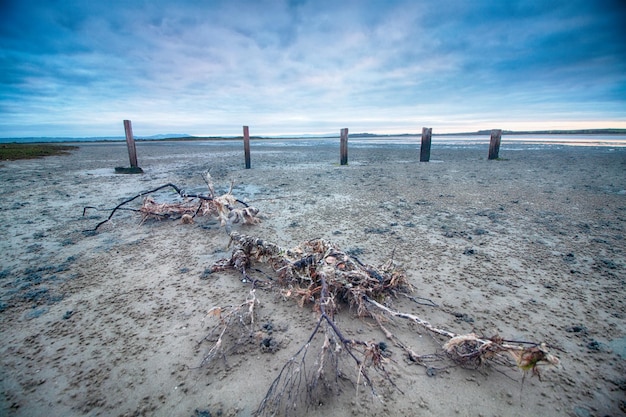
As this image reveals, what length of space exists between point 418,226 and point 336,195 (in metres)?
3.04

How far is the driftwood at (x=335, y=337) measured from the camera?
179cm

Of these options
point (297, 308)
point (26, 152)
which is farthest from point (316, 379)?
point (26, 152)

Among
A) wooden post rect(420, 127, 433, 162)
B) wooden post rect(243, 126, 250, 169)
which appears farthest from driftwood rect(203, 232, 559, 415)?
wooden post rect(420, 127, 433, 162)

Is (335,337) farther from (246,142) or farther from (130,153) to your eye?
(130,153)

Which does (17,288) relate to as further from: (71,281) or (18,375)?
(18,375)

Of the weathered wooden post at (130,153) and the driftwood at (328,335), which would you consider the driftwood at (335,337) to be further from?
the weathered wooden post at (130,153)

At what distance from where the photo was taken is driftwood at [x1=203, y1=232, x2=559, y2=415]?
179cm

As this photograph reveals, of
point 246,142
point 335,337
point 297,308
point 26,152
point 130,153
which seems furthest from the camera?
point 26,152

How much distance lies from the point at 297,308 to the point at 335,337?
72 cm

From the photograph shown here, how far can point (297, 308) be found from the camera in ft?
9.04

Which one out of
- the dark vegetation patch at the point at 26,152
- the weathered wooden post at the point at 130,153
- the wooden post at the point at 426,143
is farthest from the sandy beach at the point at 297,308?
the dark vegetation patch at the point at 26,152

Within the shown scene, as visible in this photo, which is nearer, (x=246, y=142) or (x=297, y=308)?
(x=297, y=308)

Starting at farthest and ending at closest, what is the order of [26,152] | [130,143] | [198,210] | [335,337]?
1. [26,152]
2. [130,143]
3. [198,210]
4. [335,337]

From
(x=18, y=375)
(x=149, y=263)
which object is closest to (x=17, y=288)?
(x=149, y=263)
